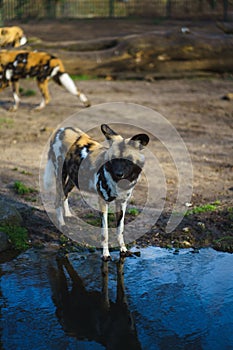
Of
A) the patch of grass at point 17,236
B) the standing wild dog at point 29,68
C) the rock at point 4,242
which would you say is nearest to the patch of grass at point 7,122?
the standing wild dog at point 29,68

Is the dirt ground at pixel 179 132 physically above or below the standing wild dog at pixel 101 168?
below

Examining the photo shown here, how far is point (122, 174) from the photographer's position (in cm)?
427

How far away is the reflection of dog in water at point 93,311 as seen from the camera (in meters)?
3.79

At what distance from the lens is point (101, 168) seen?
465 cm

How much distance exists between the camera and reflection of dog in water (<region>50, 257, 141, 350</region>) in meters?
3.79

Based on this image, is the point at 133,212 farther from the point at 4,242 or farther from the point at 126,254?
the point at 4,242

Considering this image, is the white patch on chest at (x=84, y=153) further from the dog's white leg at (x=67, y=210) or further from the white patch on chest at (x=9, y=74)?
the white patch on chest at (x=9, y=74)

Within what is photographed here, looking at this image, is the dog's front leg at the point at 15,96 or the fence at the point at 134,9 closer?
the dog's front leg at the point at 15,96

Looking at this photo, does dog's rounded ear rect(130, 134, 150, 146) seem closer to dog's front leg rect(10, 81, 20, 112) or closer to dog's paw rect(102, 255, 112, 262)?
dog's paw rect(102, 255, 112, 262)

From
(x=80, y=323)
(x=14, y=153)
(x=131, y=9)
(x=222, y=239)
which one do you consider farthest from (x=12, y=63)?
(x=131, y=9)

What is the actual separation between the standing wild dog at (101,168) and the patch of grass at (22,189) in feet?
1.89

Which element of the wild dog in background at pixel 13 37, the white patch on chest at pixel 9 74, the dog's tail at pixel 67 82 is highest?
the wild dog in background at pixel 13 37

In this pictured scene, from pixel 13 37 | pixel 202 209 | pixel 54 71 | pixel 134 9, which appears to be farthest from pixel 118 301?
pixel 134 9

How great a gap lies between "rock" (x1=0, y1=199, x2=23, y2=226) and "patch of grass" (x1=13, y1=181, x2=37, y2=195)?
809mm
